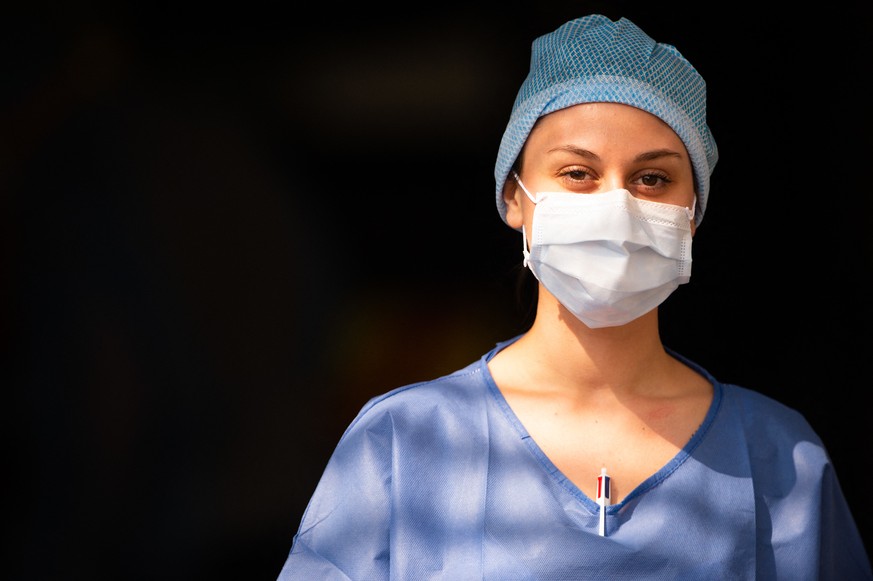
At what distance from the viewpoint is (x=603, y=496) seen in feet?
6.75

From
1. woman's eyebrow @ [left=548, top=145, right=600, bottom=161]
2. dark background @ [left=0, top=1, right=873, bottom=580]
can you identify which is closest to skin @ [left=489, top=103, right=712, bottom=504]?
woman's eyebrow @ [left=548, top=145, right=600, bottom=161]

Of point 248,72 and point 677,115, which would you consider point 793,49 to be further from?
point 248,72

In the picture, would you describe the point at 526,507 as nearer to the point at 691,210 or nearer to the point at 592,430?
the point at 592,430

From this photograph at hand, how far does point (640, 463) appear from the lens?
2166mm

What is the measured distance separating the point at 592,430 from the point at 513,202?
0.53 metres

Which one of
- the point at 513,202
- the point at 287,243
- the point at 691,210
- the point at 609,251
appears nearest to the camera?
the point at 609,251

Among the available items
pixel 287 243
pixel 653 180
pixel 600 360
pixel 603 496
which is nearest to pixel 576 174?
pixel 653 180

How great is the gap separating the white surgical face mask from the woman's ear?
0.11m

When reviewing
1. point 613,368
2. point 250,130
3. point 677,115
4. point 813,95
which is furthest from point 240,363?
point 813,95

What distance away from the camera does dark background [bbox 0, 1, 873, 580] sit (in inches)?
115

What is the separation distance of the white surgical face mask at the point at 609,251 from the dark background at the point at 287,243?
114cm

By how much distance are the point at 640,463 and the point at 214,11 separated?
71.9 inches

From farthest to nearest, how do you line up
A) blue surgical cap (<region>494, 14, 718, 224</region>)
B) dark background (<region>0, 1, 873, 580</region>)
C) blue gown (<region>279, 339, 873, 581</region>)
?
1. dark background (<region>0, 1, 873, 580</region>)
2. blue surgical cap (<region>494, 14, 718, 224</region>)
3. blue gown (<region>279, 339, 873, 581</region>)

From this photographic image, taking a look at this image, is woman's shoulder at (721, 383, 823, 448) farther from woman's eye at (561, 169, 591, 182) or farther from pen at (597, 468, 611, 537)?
woman's eye at (561, 169, 591, 182)
